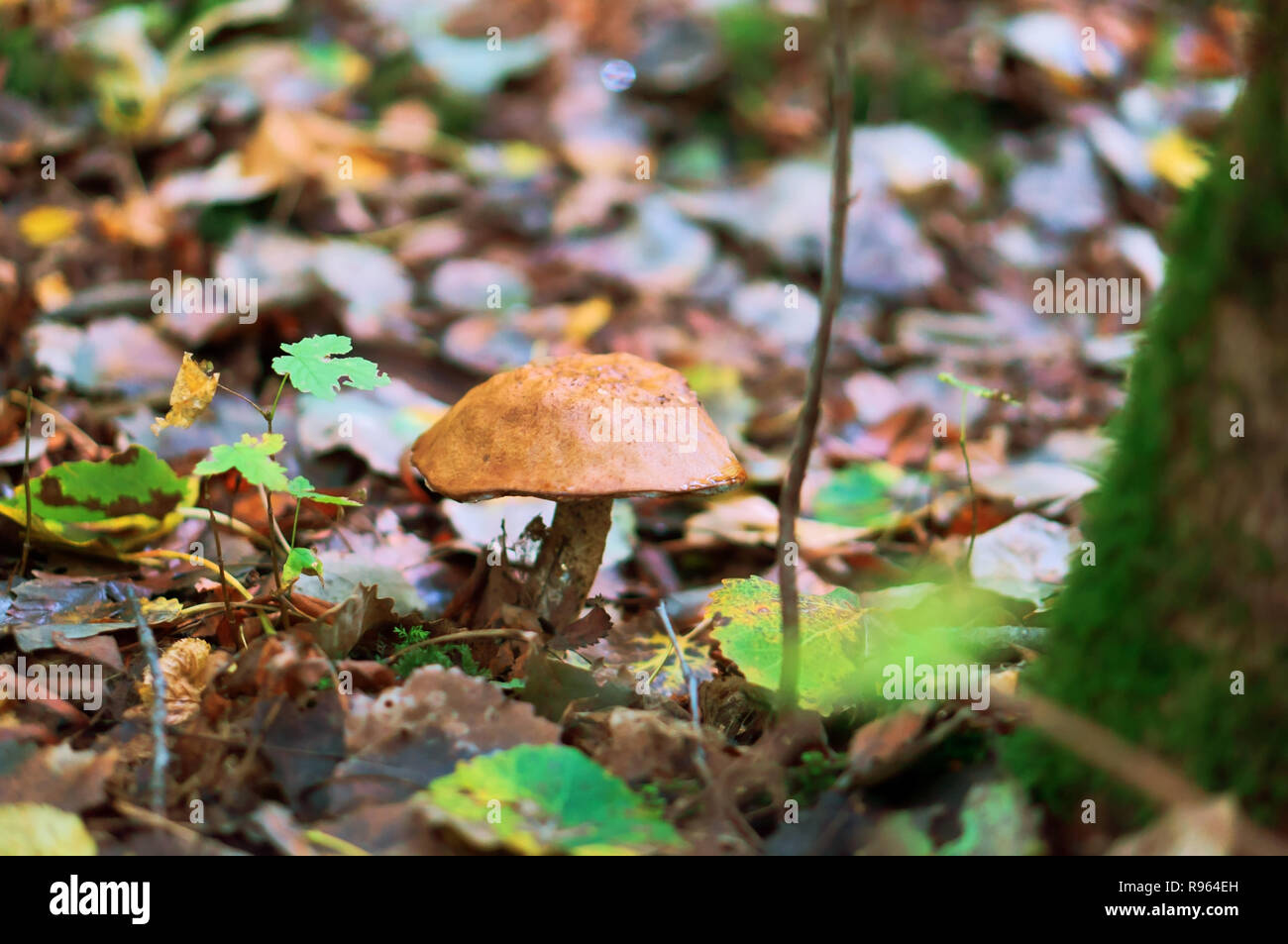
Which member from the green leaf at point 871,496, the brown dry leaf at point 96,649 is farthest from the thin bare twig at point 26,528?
the green leaf at point 871,496

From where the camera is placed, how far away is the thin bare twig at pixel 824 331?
1335 millimetres

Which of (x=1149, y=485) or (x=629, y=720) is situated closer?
(x=1149, y=485)

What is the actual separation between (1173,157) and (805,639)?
254 inches

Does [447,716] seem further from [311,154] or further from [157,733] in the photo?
[311,154]

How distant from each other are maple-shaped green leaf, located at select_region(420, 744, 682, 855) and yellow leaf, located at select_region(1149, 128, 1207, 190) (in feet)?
22.2

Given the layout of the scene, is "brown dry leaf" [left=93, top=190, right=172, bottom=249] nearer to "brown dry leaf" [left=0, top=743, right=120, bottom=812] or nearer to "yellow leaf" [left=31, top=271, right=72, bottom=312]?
"yellow leaf" [left=31, top=271, right=72, bottom=312]

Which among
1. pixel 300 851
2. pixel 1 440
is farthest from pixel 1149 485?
pixel 1 440

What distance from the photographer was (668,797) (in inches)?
62.3

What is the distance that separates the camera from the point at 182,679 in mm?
1932

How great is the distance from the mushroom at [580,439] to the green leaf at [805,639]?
0.79 feet

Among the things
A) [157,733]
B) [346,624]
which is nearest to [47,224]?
[346,624]
